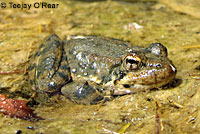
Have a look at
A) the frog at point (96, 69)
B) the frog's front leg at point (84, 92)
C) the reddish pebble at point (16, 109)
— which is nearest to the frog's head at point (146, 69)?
the frog at point (96, 69)

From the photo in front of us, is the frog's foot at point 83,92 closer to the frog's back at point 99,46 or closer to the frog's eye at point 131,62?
the frog's back at point 99,46

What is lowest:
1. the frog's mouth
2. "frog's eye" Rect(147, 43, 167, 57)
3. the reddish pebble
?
the reddish pebble

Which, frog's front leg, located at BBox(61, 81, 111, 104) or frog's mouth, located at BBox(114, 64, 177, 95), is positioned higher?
frog's mouth, located at BBox(114, 64, 177, 95)

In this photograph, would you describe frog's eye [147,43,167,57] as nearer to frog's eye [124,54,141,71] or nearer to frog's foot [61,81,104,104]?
frog's eye [124,54,141,71]

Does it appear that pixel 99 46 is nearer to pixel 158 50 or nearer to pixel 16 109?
pixel 158 50

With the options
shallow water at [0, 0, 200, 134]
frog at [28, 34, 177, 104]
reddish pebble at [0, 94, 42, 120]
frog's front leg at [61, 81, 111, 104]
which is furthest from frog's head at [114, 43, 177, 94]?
reddish pebble at [0, 94, 42, 120]

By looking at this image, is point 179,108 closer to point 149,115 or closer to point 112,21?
point 149,115

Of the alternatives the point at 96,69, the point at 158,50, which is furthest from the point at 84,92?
the point at 158,50
